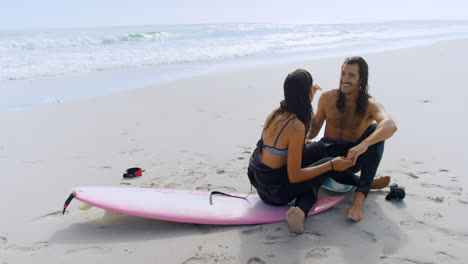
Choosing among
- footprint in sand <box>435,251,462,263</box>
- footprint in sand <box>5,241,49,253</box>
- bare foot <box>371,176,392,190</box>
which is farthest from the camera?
bare foot <box>371,176,392,190</box>

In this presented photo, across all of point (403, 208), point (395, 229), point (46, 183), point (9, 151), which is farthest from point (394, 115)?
point (9, 151)

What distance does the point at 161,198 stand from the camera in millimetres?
2992

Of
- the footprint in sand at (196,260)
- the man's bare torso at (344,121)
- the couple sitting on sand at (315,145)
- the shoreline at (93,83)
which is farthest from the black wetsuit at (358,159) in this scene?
the shoreline at (93,83)

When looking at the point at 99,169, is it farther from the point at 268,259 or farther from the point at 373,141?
the point at 373,141

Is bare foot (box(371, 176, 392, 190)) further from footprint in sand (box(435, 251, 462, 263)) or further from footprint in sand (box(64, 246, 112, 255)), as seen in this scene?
footprint in sand (box(64, 246, 112, 255))

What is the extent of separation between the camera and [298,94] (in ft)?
8.07

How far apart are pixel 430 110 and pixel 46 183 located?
510cm

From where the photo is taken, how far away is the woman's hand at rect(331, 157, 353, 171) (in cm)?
267

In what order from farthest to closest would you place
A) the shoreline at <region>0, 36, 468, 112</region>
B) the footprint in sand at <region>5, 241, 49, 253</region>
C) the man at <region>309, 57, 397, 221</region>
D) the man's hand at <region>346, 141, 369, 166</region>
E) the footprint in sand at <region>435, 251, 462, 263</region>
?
1. the shoreline at <region>0, 36, 468, 112</region>
2. the man at <region>309, 57, 397, 221</region>
3. the man's hand at <region>346, 141, 369, 166</region>
4. the footprint in sand at <region>5, 241, 49, 253</region>
5. the footprint in sand at <region>435, 251, 462, 263</region>

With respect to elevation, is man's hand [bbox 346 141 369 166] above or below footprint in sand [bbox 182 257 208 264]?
above

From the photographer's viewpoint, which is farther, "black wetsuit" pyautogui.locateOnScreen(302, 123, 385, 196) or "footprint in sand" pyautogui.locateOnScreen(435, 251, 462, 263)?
"black wetsuit" pyautogui.locateOnScreen(302, 123, 385, 196)

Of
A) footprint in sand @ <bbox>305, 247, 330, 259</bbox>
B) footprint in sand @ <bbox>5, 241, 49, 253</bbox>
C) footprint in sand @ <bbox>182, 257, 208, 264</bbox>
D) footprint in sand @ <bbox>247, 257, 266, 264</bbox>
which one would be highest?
footprint in sand @ <bbox>305, 247, 330, 259</bbox>

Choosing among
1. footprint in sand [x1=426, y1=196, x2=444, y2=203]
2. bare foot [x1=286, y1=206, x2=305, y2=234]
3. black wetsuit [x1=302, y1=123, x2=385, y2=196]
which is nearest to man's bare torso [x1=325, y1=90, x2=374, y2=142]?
black wetsuit [x1=302, y1=123, x2=385, y2=196]

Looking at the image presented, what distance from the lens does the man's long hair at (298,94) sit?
2.42 metres
